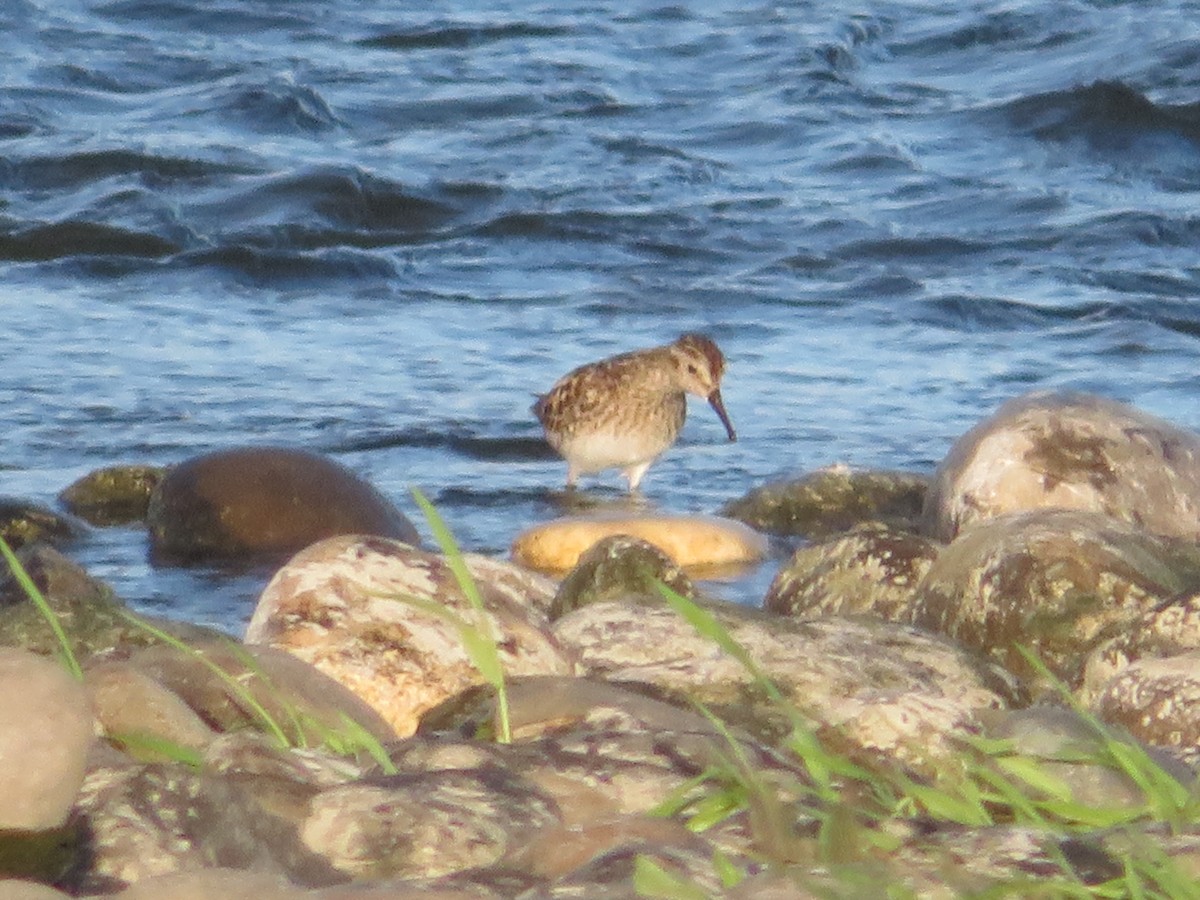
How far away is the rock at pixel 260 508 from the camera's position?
761 cm

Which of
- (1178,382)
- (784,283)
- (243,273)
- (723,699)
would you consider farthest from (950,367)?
(723,699)

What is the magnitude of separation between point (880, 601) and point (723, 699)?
1990 millimetres

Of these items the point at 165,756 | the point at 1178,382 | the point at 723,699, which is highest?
the point at 165,756

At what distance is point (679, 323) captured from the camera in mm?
11820

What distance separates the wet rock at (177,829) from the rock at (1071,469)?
417cm

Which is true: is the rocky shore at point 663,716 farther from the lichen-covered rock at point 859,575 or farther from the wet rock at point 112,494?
the wet rock at point 112,494

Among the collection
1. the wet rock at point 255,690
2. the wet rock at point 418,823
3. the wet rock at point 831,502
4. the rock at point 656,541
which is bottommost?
the wet rock at point 831,502

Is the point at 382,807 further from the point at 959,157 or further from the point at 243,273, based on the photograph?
the point at 959,157

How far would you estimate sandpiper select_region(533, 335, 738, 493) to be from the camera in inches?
364

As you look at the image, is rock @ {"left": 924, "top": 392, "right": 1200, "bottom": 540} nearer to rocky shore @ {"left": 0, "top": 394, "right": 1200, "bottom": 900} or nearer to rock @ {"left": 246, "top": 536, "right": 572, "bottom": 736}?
rocky shore @ {"left": 0, "top": 394, "right": 1200, "bottom": 900}

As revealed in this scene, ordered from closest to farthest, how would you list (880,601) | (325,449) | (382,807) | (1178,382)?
1. (382,807)
2. (880,601)
3. (325,449)
4. (1178,382)

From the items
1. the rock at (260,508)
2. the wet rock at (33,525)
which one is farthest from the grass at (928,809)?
the wet rock at (33,525)

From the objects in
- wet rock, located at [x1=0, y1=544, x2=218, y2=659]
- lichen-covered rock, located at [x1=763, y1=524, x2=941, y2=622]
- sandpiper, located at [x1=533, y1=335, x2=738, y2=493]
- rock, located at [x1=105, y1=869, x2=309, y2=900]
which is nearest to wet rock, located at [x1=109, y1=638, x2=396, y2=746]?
wet rock, located at [x1=0, y1=544, x2=218, y2=659]

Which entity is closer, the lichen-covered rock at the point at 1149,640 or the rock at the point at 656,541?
the lichen-covered rock at the point at 1149,640
